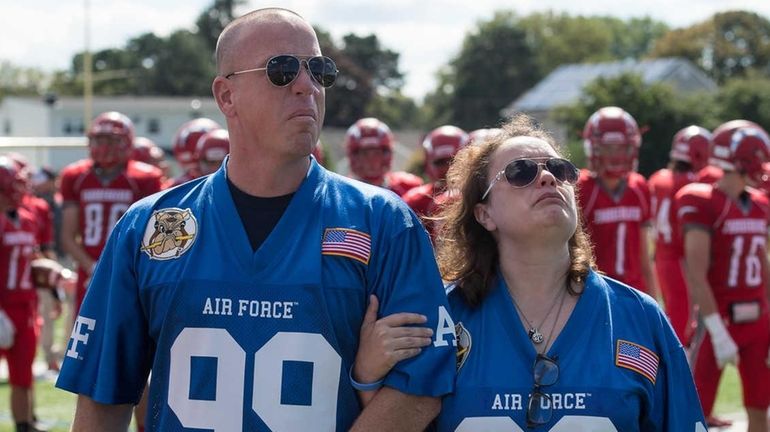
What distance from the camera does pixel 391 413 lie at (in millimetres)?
3262

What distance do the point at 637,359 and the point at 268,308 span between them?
1.11 m

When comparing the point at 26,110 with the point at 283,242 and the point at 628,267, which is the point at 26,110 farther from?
the point at 283,242

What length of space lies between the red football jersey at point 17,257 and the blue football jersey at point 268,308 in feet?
21.6

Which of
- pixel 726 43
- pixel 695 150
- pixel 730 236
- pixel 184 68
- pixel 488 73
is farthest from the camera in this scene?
pixel 184 68

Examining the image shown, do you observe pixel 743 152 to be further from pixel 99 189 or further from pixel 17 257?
pixel 17 257

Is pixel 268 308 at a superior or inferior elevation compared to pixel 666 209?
superior

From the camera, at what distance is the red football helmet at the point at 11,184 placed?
985cm

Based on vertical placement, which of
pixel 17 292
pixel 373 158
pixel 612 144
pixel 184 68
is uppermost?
pixel 184 68


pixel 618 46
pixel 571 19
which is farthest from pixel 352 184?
pixel 618 46

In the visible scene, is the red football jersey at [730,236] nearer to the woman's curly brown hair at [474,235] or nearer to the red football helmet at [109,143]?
the woman's curly brown hair at [474,235]

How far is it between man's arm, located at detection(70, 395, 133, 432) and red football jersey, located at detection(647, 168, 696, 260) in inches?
307

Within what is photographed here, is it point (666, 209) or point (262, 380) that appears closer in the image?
point (262, 380)

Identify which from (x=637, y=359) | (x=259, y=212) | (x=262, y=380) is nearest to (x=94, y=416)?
(x=262, y=380)

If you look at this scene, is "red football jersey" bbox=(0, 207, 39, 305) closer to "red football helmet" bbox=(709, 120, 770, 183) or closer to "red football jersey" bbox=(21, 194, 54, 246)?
"red football jersey" bbox=(21, 194, 54, 246)
